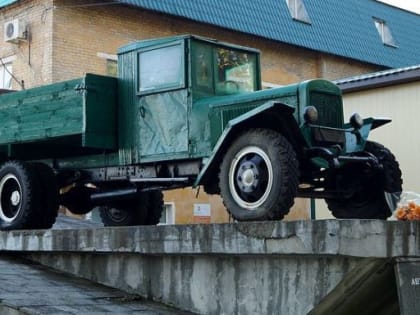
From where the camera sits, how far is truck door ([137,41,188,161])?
8930mm

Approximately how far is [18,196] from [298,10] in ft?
59.5

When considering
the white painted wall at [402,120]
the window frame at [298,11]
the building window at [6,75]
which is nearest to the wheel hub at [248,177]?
Result: the white painted wall at [402,120]

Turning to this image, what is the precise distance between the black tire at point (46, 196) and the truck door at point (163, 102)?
134 centimetres

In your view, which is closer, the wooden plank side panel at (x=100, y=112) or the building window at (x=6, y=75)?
the wooden plank side panel at (x=100, y=112)

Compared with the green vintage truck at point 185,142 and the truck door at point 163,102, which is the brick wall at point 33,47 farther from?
the truck door at point 163,102

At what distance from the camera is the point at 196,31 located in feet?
73.3

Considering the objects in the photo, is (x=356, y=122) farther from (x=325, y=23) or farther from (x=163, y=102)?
(x=325, y=23)

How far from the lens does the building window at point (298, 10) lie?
26.1 m

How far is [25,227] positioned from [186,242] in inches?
124

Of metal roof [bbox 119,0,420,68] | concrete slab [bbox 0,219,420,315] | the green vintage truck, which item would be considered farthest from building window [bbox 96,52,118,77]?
concrete slab [bbox 0,219,420,315]

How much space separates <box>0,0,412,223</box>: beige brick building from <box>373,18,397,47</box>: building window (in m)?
9.57

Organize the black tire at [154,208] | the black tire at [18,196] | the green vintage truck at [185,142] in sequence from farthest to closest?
the black tire at [154,208] < the black tire at [18,196] < the green vintage truck at [185,142]

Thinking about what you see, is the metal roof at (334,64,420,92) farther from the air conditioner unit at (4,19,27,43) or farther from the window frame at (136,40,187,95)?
the air conditioner unit at (4,19,27,43)

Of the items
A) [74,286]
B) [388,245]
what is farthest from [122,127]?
[388,245]
